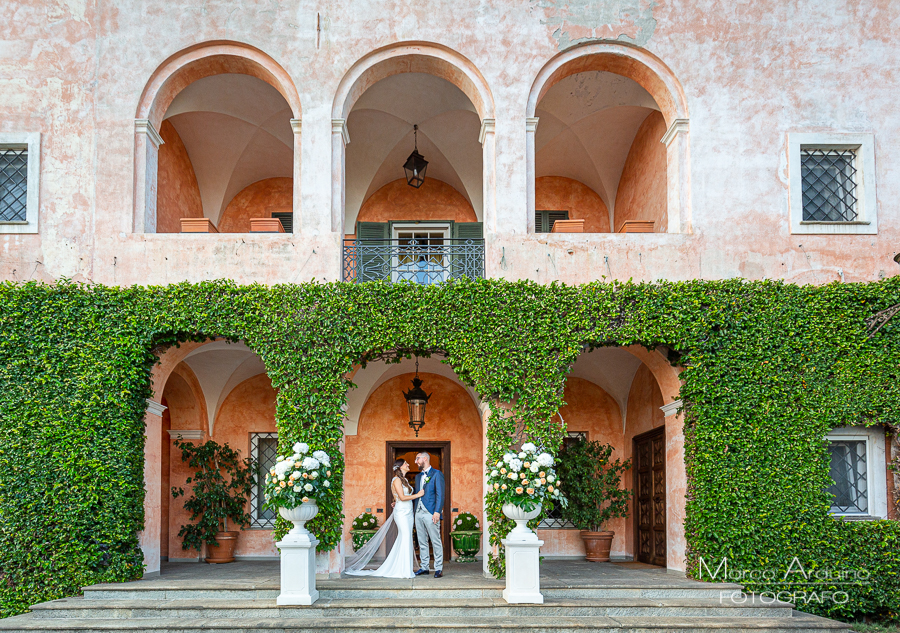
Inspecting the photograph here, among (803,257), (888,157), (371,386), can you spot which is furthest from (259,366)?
(888,157)

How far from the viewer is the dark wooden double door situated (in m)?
12.1

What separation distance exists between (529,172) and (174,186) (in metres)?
5.96

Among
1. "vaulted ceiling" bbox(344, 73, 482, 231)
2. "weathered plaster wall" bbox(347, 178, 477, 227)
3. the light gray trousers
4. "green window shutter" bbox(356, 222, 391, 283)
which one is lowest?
the light gray trousers

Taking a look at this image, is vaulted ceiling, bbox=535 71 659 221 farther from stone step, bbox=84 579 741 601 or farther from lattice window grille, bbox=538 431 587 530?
stone step, bbox=84 579 741 601

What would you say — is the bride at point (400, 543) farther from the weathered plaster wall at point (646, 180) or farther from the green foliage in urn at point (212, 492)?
the weathered plaster wall at point (646, 180)

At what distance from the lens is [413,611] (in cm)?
891

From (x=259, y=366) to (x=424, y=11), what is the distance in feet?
20.9

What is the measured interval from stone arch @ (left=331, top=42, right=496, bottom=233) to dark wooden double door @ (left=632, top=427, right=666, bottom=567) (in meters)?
4.48

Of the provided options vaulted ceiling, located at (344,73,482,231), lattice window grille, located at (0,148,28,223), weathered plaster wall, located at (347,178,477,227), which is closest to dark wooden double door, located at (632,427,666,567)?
vaulted ceiling, located at (344,73,482,231)

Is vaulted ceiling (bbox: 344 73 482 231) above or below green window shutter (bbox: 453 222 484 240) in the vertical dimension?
above

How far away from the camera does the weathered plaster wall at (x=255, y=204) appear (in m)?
14.7

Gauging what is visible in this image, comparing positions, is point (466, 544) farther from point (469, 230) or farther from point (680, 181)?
point (680, 181)

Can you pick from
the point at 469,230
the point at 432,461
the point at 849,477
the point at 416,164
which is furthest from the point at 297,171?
the point at 849,477

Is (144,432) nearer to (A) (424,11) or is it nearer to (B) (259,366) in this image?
(B) (259,366)
